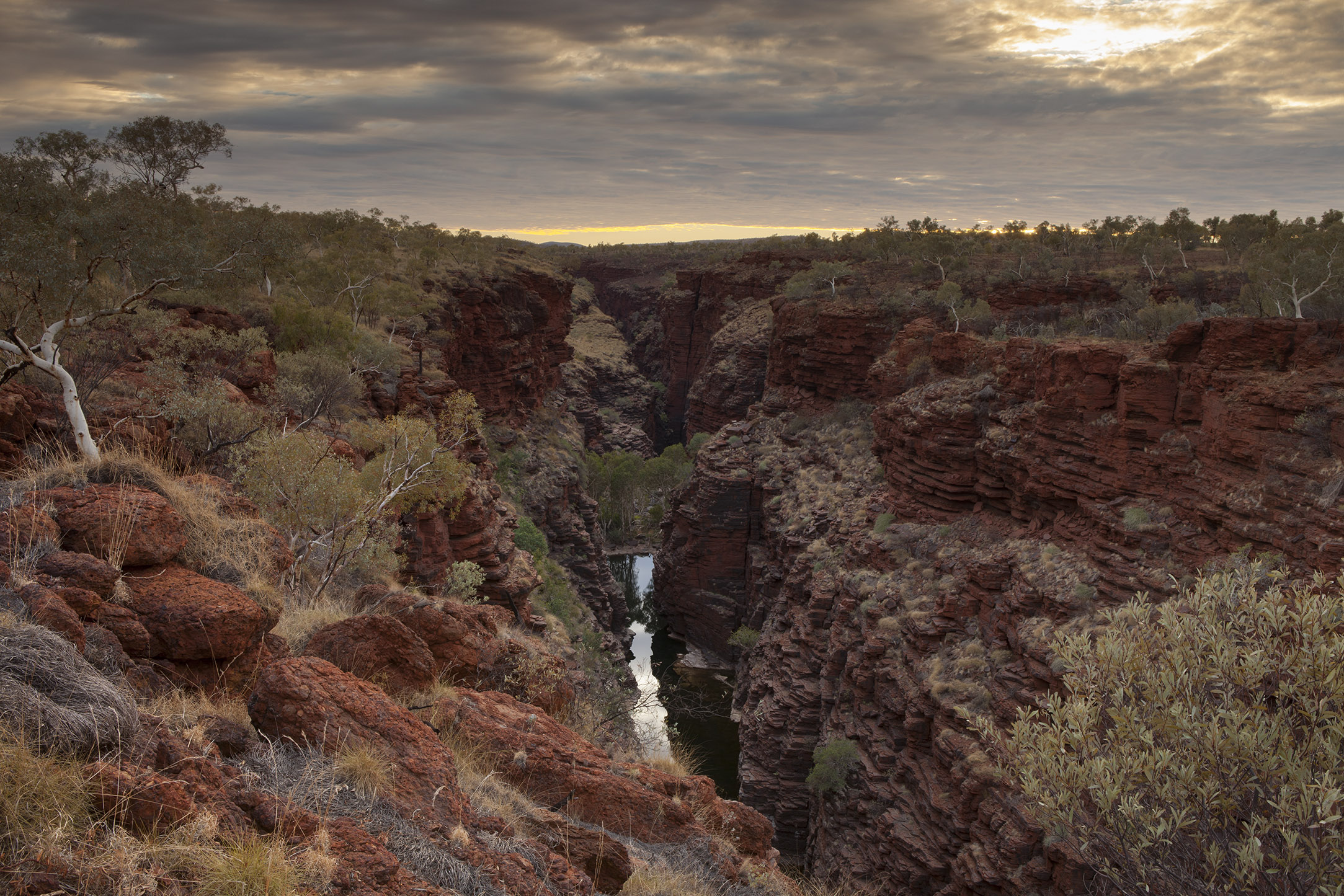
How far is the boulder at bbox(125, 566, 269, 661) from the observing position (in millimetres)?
6105

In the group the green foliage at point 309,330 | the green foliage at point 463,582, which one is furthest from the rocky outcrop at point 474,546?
the green foliage at point 309,330

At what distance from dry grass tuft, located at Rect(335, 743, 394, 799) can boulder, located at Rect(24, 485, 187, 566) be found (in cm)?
280

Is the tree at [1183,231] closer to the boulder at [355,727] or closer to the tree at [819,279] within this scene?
the tree at [819,279]

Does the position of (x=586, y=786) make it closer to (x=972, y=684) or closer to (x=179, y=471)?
(x=179, y=471)

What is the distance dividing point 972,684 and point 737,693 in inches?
712

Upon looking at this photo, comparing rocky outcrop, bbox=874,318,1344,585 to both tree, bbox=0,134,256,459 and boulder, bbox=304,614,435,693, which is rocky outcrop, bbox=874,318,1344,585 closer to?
boulder, bbox=304,614,435,693

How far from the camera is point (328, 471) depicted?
40.3 feet

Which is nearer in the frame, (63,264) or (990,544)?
(63,264)

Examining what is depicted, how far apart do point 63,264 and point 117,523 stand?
715cm

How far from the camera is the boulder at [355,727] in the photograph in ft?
18.4

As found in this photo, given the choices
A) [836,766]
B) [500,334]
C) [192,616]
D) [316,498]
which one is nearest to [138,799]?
[192,616]

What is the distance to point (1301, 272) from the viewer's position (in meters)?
26.4

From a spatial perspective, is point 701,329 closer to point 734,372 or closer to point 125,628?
point 734,372

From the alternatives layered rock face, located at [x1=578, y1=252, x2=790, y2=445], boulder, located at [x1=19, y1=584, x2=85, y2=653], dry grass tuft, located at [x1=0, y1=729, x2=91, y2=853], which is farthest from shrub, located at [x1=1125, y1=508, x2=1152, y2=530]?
layered rock face, located at [x1=578, y1=252, x2=790, y2=445]
